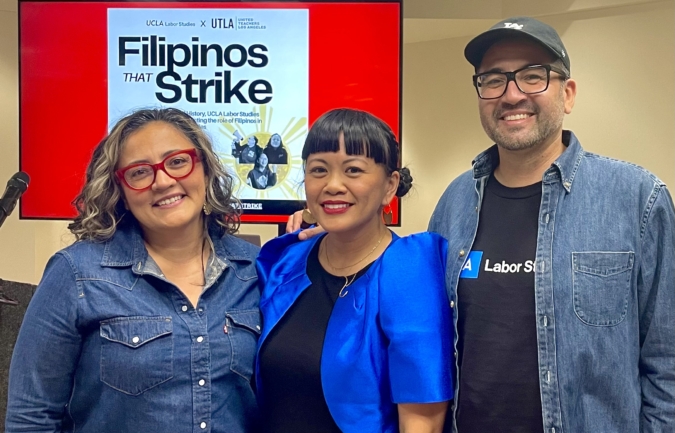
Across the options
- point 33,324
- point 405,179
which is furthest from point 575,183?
point 33,324

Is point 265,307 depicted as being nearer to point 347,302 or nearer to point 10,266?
point 347,302

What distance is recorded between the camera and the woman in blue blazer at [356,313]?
1.65 meters

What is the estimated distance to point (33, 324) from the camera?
163cm

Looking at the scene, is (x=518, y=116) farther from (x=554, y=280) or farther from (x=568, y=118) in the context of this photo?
(x=568, y=118)

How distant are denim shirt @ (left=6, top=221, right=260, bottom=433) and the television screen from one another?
5.78 feet

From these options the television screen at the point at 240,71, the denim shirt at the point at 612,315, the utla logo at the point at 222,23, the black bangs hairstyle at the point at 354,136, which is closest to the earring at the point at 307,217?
the black bangs hairstyle at the point at 354,136

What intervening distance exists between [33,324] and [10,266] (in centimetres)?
366

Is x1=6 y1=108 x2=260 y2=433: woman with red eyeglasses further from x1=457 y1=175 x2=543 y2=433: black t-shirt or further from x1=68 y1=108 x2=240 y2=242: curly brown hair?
x1=457 y1=175 x2=543 y2=433: black t-shirt

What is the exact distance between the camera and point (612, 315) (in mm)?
1626

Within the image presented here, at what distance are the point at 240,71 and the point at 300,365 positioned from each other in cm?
214

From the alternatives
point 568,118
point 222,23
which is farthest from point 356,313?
point 568,118

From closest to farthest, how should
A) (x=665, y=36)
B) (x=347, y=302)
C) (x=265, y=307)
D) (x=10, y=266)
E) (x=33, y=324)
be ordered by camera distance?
(x=33, y=324)
(x=347, y=302)
(x=265, y=307)
(x=665, y=36)
(x=10, y=266)

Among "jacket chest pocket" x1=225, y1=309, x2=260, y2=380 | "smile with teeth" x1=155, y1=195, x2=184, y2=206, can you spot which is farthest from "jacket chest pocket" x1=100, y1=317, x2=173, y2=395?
"smile with teeth" x1=155, y1=195, x2=184, y2=206

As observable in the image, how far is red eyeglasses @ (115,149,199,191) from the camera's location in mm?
1757
